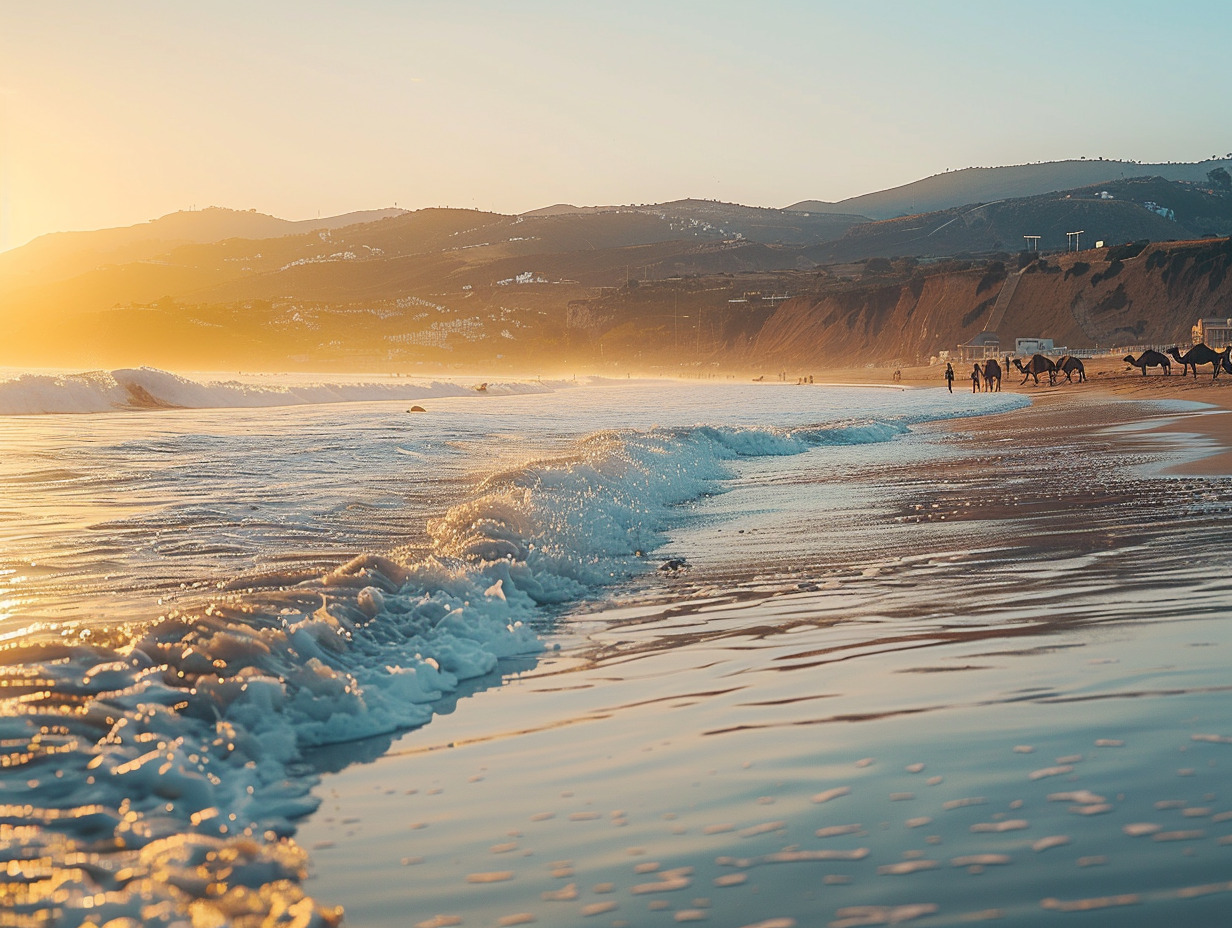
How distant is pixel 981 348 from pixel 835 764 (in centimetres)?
10382

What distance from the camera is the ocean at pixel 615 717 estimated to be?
10.4ft

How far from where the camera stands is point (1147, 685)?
15.7 ft

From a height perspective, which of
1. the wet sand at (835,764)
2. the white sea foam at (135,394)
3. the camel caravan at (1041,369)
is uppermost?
the white sea foam at (135,394)

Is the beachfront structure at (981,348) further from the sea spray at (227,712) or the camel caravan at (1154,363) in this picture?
the sea spray at (227,712)

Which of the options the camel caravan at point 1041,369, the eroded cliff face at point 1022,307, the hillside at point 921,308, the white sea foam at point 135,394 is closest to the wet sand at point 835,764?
the white sea foam at point 135,394

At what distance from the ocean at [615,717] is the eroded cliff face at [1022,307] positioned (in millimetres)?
96142

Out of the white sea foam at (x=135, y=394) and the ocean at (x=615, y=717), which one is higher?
the white sea foam at (x=135, y=394)

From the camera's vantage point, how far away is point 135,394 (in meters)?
47.7

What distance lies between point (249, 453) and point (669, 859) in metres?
18.8

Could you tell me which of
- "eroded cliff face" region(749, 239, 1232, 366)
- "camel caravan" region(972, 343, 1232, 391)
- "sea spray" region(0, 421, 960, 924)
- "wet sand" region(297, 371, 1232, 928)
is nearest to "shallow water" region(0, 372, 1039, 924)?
"sea spray" region(0, 421, 960, 924)

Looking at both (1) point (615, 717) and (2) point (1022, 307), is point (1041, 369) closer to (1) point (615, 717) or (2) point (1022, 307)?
(1) point (615, 717)

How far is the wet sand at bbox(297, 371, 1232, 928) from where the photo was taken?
3057mm

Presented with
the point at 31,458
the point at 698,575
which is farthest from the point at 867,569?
the point at 31,458

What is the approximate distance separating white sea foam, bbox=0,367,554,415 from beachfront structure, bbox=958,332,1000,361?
176 feet
